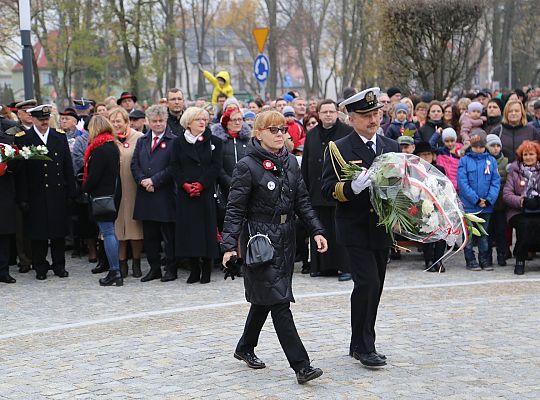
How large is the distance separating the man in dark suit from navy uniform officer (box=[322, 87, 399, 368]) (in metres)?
4.65

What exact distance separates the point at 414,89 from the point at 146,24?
603 inches

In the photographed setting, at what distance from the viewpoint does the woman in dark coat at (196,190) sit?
38.1 feet

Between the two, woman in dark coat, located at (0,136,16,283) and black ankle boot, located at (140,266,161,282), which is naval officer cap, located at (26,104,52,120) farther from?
black ankle boot, located at (140,266,161,282)

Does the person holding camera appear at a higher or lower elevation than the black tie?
lower

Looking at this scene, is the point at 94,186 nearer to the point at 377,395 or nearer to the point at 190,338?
the point at 190,338

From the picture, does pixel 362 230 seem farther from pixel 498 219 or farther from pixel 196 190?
pixel 498 219

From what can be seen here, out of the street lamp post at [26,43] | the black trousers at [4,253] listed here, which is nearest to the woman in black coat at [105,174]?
the black trousers at [4,253]

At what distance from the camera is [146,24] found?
3466 centimetres

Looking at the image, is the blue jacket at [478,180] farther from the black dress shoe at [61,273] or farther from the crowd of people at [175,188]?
the black dress shoe at [61,273]

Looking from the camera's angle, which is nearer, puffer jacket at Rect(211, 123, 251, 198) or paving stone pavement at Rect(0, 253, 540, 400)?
paving stone pavement at Rect(0, 253, 540, 400)

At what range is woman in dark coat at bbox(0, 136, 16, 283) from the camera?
1216 centimetres

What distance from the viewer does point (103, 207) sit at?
11695 millimetres

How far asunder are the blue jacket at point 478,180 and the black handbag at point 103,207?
4324 millimetres

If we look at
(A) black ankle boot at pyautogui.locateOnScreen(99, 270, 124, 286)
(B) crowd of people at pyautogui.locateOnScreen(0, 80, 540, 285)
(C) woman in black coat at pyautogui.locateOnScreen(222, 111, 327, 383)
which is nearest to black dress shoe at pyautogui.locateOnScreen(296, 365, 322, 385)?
(C) woman in black coat at pyautogui.locateOnScreen(222, 111, 327, 383)
